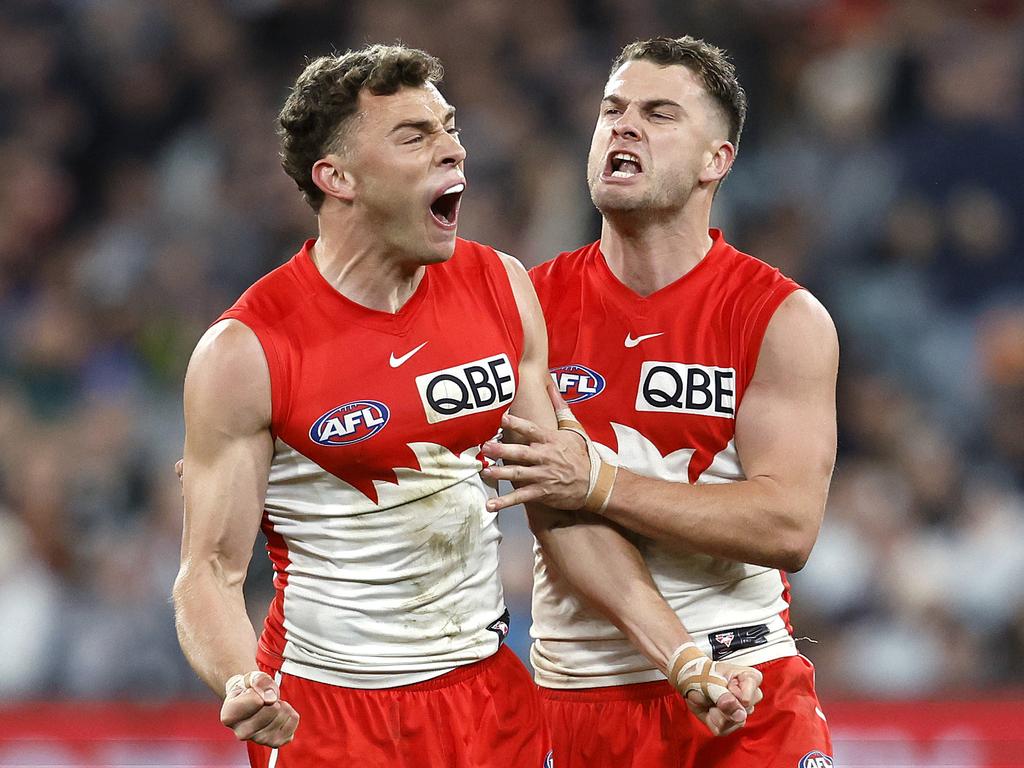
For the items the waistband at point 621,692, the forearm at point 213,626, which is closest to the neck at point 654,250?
the waistband at point 621,692

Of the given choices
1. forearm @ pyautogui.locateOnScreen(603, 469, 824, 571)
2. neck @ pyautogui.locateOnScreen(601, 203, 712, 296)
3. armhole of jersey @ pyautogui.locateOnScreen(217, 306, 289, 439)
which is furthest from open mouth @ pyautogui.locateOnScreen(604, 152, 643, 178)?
armhole of jersey @ pyautogui.locateOnScreen(217, 306, 289, 439)

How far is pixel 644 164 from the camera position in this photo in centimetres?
421

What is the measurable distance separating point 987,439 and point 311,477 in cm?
542

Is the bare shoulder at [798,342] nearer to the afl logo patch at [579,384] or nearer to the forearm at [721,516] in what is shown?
the forearm at [721,516]

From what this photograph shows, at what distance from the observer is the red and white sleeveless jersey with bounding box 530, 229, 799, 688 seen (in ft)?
13.4

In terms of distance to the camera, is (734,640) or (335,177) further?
(734,640)

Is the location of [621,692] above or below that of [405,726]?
above

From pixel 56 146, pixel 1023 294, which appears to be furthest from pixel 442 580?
pixel 56 146

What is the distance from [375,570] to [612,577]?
0.63m

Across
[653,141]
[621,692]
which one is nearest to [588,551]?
[621,692]

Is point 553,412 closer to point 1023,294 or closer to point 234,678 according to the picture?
point 234,678

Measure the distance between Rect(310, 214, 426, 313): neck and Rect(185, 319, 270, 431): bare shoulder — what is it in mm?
316

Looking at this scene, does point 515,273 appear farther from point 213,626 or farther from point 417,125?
point 213,626

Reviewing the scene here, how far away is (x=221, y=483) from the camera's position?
354 centimetres
